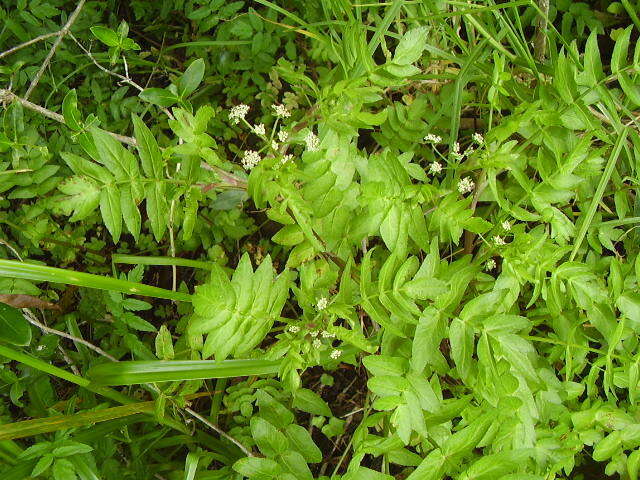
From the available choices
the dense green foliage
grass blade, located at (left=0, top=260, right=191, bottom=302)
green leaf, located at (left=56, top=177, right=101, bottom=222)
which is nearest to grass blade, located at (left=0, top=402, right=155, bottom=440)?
the dense green foliage

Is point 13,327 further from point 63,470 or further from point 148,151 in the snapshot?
point 148,151

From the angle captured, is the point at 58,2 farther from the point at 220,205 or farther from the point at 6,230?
the point at 220,205

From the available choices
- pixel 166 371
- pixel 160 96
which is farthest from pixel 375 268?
pixel 160 96

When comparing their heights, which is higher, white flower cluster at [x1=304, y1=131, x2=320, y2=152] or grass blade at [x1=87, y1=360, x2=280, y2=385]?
white flower cluster at [x1=304, y1=131, x2=320, y2=152]

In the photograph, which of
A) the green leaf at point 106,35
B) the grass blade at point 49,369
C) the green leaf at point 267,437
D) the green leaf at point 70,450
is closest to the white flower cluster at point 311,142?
the green leaf at point 106,35

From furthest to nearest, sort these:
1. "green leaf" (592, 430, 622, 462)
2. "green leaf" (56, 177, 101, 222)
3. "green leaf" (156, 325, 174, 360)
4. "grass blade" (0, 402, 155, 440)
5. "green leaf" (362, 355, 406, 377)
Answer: "green leaf" (156, 325, 174, 360) → "grass blade" (0, 402, 155, 440) → "green leaf" (592, 430, 622, 462) → "green leaf" (362, 355, 406, 377) → "green leaf" (56, 177, 101, 222)

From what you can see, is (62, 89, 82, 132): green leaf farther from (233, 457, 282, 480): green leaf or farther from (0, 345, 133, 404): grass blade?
(233, 457, 282, 480): green leaf

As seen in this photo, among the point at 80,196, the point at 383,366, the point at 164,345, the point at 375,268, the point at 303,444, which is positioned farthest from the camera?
the point at 375,268
